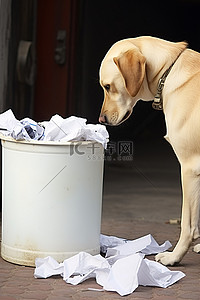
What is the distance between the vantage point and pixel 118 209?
6.69m

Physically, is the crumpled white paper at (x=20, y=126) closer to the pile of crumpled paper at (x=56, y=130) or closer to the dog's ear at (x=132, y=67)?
the pile of crumpled paper at (x=56, y=130)

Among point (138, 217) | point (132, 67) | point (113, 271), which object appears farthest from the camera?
point (138, 217)

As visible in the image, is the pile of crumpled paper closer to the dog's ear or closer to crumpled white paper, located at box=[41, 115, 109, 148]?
crumpled white paper, located at box=[41, 115, 109, 148]

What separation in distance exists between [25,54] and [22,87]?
1.45 feet

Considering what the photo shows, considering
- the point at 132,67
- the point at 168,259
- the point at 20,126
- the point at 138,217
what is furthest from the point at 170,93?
the point at 138,217

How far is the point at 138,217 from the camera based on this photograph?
6379 mm

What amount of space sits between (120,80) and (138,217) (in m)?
2.09

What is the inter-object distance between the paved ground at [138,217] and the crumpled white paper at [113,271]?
0.13 ft

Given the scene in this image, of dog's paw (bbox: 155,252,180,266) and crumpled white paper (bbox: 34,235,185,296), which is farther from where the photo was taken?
dog's paw (bbox: 155,252,180,266)

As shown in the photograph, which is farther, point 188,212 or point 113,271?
point 188,212

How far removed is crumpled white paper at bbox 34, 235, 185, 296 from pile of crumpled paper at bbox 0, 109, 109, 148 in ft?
2.45

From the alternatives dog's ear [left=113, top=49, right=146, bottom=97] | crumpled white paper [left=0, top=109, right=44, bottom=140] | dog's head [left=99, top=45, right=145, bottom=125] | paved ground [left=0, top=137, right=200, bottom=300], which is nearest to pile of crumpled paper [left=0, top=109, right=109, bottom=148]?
crumpled white paper [left=0, top=109, right=44, bottom=140]

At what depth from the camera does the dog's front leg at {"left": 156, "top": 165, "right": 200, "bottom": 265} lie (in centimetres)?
449

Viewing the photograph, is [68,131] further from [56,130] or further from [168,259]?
[168,259]
